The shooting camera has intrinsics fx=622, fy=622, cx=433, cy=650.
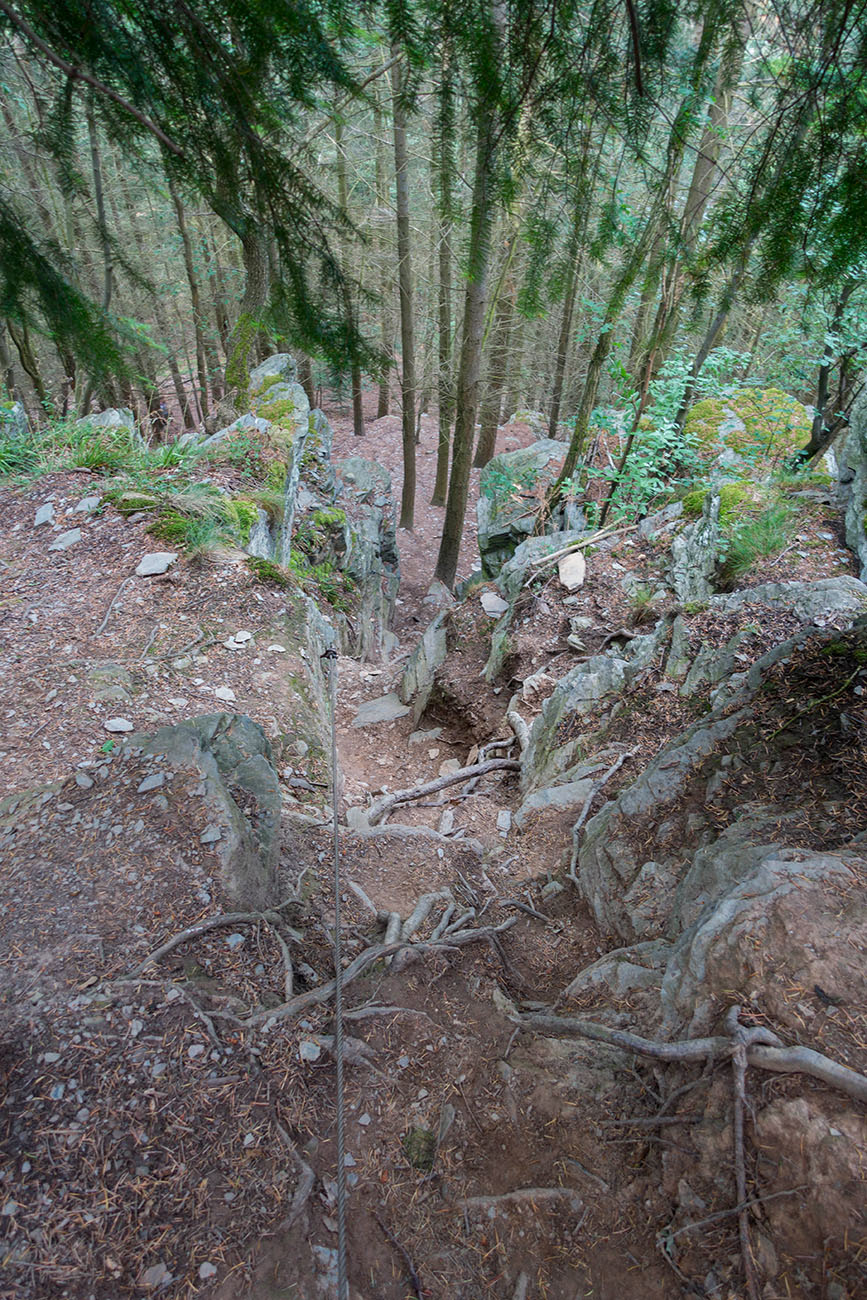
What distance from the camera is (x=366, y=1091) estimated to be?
220cm

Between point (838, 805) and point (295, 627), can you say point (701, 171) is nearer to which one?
point (295, 627)

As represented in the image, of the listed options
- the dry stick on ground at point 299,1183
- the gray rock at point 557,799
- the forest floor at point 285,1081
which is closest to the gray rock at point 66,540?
the forest floor at point 285,1081

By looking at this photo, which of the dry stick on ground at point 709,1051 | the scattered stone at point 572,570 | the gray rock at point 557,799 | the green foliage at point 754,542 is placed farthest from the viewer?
the scattered stone at point 572,570

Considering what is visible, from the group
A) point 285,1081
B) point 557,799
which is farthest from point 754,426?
point 285,1081

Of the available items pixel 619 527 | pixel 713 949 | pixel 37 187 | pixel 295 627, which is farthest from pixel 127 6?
pixel 37 187

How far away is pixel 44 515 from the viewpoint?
5602 millimetres

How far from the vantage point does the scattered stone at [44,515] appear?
555cm

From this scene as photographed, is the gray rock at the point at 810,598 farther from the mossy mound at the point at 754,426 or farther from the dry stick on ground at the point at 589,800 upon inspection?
the mossy mound at the point at 754,426

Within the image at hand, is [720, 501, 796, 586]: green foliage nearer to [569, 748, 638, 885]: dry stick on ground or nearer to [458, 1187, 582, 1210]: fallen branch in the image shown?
[569, 748, 638, 885]: dry stick on ground

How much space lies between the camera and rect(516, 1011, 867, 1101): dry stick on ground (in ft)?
4.98

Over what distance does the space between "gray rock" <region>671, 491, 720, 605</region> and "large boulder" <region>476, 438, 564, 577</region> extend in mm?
3336

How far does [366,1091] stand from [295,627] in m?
3.72

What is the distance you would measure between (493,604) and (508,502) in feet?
10.5

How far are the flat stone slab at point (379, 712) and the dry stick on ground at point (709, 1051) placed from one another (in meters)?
4.54
